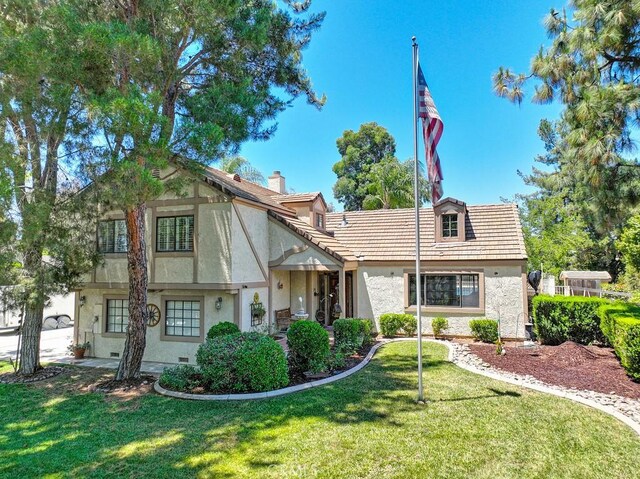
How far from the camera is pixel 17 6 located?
930 centimetres

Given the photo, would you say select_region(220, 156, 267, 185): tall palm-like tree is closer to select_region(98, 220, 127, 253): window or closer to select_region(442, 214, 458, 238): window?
select_region(98, 220, 127, 253): window

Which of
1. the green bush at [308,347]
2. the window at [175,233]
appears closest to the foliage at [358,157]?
the window at [175,233]

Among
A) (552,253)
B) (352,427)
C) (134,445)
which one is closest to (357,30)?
(352,427)

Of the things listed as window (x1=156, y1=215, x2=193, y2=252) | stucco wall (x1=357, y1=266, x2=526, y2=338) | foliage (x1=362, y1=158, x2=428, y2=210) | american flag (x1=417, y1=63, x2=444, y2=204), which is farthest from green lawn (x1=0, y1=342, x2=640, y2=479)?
foliage (x1=362, y1=158, x2=428, y2=210)

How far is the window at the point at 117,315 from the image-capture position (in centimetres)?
1308

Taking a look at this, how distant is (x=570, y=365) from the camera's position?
34.0 ft

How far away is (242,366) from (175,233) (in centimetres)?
587

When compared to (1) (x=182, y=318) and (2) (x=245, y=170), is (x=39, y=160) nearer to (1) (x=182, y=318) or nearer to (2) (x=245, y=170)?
(1) (x=182, y=318)

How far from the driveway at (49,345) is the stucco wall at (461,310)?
12315 millimetres

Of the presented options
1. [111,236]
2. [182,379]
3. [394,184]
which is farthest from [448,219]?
[394,184]

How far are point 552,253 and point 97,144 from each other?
84.9 ft

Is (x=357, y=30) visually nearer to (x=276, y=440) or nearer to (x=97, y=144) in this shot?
(x=97, y=144)

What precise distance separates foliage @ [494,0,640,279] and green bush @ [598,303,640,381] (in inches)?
112

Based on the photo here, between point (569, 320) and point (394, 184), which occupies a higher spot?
point (394, 184)
